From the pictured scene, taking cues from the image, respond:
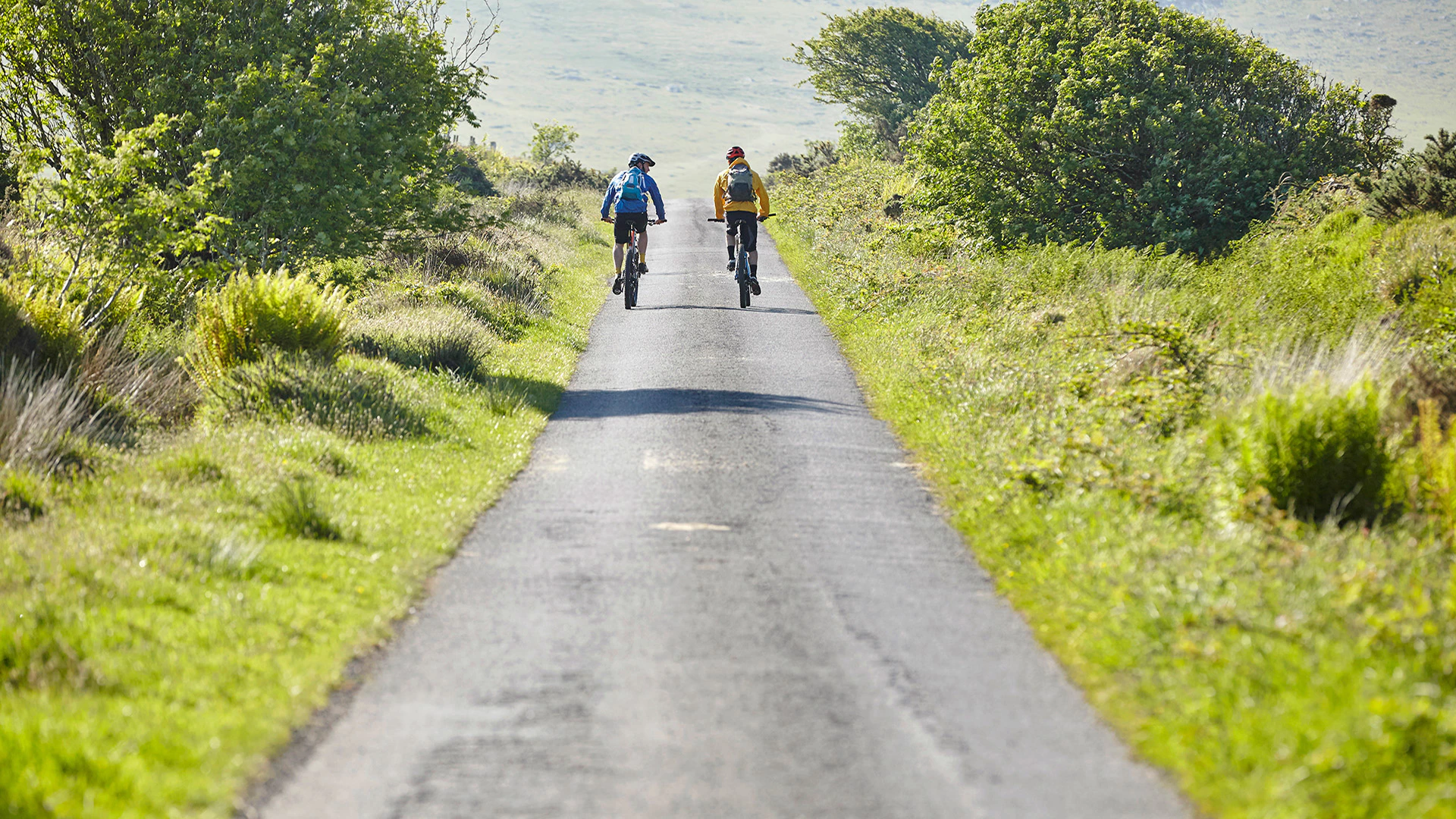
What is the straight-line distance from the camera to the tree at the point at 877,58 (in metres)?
60.9

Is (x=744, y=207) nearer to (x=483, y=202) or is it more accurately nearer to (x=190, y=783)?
(x=190, y=783)

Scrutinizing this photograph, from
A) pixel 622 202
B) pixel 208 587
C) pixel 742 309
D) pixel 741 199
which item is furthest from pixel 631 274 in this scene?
pixel 208 587

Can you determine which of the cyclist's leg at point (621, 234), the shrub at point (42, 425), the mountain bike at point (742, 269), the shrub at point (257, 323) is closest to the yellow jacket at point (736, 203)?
the mountain bike at point (742, 269)

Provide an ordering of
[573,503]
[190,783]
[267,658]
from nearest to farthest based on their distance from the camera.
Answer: [190,783] < [267,658] < [573,503]

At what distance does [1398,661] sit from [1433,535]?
7.75 ft

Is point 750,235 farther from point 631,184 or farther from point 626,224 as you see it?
point 631,184

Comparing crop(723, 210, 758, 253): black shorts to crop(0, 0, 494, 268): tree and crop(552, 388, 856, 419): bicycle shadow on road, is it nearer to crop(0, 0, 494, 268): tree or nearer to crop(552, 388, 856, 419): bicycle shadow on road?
crop(0, 0, 494, 268): tree

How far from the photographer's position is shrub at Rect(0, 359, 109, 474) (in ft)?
28.6

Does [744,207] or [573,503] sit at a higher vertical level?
[744,207]

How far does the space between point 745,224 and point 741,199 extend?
0.43 metres

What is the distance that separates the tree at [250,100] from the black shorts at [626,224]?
11.1 feet

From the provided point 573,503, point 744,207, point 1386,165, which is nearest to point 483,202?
point 744,207

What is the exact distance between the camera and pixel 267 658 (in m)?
5.85

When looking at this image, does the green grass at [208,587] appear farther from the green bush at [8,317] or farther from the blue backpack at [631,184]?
the blue backpack at [631,184]
